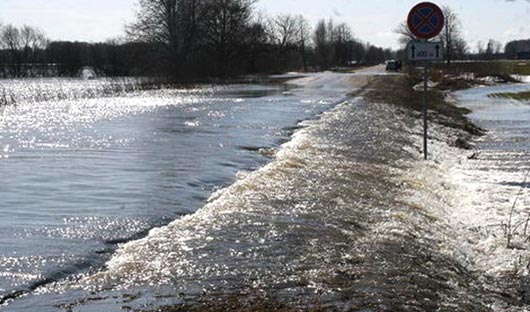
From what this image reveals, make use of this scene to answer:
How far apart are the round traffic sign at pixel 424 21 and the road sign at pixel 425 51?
172mm

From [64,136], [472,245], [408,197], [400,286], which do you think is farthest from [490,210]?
[64,136]

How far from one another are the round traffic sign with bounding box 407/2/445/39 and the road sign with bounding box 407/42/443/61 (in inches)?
6.8

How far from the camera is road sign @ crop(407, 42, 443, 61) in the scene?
13.2 m

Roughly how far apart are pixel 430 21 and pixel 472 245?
6674 millimetres

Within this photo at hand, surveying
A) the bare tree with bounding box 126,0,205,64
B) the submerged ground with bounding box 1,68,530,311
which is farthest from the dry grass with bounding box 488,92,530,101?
the bare tree with bounding box 126,0,205,64

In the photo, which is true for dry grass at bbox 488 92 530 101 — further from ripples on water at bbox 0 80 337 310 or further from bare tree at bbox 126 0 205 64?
bare tree at bbox 126 0 205 64

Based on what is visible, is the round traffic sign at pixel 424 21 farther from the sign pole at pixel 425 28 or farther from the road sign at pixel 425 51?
the road sign at pixel 425 51

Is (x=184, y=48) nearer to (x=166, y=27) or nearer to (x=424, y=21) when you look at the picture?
(x=166, y=27)

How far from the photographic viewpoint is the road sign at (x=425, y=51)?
1320 cm

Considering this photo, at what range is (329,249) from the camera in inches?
277

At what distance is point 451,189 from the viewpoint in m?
11.3

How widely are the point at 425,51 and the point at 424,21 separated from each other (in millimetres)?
600

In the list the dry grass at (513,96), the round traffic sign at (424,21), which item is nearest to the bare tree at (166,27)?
the dry grass at (513,96)

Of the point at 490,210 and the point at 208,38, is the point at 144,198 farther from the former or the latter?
the point at 208,38
